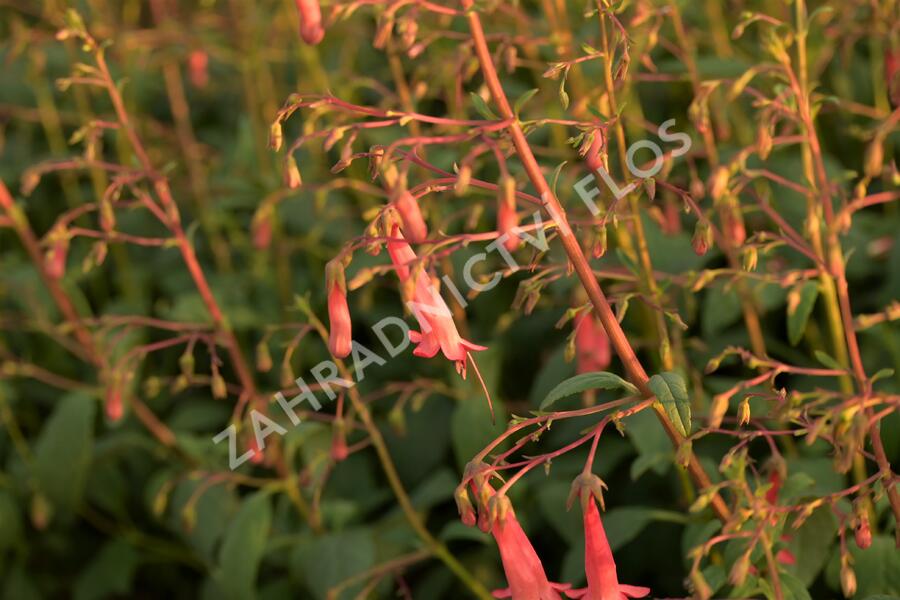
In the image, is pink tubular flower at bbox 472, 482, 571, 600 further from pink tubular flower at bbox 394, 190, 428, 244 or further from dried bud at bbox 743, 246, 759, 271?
dried bud at bbox 743, 246, 759, 271

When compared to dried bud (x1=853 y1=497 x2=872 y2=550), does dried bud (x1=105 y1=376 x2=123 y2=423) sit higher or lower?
higher

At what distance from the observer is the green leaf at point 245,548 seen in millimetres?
2828

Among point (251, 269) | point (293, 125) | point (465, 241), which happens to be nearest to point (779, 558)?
point (465, 241)

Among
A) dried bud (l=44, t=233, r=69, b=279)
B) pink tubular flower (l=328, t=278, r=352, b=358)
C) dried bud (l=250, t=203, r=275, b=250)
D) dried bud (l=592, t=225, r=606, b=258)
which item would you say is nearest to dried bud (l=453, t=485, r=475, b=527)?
pink tubular flower (l=328, t=278, r=352, b=358)

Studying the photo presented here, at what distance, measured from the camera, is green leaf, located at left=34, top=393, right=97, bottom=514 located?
3.36 m

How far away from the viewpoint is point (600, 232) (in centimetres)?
177

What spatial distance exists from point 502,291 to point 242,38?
124 cm

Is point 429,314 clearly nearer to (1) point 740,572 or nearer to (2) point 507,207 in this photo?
(2) point 507,207

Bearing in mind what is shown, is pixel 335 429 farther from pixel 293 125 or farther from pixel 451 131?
pixel 293 125

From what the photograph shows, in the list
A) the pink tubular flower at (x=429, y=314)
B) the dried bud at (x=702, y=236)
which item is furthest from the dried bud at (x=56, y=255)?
the dried bud at (x=702, y=236)

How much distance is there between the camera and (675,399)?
1.66 m

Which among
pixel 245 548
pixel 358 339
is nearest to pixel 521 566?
pixel 245 548

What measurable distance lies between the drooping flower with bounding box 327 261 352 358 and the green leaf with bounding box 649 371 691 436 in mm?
470

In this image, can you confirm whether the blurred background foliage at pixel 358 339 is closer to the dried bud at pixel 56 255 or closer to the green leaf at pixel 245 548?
the green leaf at pixel 245 548
